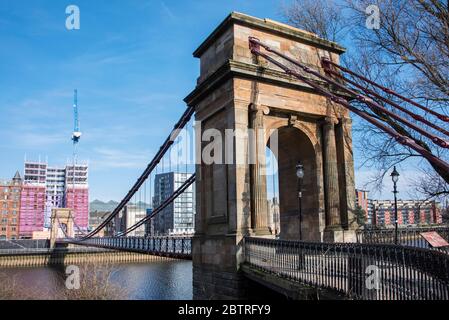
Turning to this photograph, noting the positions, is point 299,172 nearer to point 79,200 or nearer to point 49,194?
point 79,200

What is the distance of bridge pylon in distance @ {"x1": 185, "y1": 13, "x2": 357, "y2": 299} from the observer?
15008mm

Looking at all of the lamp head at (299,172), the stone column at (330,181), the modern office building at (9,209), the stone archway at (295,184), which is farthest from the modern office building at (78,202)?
the lamp head at (299,172)

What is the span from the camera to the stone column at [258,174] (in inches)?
582

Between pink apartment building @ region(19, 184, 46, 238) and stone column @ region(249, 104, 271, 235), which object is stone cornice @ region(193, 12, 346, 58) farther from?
pink apartment building @ region(19, 184, 46, 238)

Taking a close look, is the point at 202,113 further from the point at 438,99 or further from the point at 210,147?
the point at 438,99

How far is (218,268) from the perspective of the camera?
600 inches

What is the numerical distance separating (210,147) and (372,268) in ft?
33.2

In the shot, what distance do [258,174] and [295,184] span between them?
3.81 m

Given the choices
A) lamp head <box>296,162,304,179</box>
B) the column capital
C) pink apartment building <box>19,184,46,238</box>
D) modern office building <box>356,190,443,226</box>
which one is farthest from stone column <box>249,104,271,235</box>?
pink apartment building <box>19,184,46,238</box>

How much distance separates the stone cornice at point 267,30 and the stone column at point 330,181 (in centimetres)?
341

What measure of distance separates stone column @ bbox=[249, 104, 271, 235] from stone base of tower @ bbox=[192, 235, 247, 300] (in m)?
0.99

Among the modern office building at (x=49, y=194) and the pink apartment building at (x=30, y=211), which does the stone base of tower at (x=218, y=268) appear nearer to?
the modern office building at (x=49, y=194)

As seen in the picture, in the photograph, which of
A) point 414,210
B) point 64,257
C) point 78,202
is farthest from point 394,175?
point 78,202
